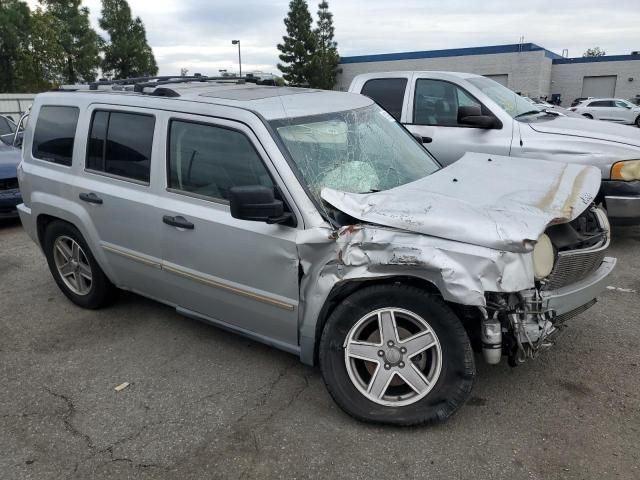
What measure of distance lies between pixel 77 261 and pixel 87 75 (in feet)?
132

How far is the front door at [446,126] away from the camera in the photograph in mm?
5957

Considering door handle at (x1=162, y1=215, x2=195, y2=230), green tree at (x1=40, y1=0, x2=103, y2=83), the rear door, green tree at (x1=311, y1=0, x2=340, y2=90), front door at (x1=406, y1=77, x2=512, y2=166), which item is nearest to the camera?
door handle at (x1=162, y1=215, x2=195, y2=230)

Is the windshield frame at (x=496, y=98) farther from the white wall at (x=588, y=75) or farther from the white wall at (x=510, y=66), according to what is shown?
the white wall at (x=588, y=75)

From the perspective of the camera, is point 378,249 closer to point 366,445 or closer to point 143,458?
point 366,445

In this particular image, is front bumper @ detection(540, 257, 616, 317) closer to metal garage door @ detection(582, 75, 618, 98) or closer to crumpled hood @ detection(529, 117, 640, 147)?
crumpled hood @ detection(529, 117, 640, 147)

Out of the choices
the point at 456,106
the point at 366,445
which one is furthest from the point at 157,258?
the point at 456,106

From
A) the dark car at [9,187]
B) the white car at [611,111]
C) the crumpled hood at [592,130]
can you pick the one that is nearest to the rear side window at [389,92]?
the crumpled hood at [592,130]

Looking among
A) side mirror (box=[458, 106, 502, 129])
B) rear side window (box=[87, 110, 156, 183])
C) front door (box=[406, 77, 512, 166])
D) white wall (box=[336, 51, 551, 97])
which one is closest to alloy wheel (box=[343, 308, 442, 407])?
rear side window (box=[87, 110, 156, 183])

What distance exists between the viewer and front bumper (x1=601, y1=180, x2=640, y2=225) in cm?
539

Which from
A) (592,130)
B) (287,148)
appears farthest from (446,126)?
(287,148)

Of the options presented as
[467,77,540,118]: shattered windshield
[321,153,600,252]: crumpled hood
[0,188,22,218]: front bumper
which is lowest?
[0,188,22,218]: front bumper

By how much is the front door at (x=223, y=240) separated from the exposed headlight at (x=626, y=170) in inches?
161

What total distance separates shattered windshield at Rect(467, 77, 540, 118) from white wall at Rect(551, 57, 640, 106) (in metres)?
43.6

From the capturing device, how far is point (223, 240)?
3.21 m
